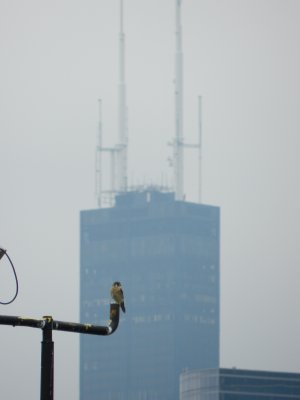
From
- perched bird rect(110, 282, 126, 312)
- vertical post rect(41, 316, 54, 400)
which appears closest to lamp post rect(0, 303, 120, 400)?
vertical post rect(41, 316, 54, 400)

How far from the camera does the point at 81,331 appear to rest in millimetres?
36156

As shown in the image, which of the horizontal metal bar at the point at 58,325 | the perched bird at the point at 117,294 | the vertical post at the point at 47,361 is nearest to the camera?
the vertical post at the point at 47,361

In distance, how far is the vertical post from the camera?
35.0m

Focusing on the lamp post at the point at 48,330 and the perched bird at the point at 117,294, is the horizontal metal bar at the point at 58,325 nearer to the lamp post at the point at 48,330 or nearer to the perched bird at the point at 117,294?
the lamp post at the point at 48,330

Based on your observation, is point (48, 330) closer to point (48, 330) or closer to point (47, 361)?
point (48, 330)

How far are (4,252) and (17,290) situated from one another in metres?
1.47

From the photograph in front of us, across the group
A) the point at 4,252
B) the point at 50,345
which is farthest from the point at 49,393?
the point at 4,252

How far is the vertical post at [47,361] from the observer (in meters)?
35.0

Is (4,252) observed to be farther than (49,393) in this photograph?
Yes

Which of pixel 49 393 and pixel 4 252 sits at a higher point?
pixel 4 252

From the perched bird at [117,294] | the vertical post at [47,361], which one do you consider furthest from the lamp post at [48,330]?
the perched bird at [117,294]

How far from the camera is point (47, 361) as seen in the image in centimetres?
3528

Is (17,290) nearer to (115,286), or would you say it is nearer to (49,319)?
(49,319)

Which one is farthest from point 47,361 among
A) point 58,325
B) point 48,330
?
point 58,325
